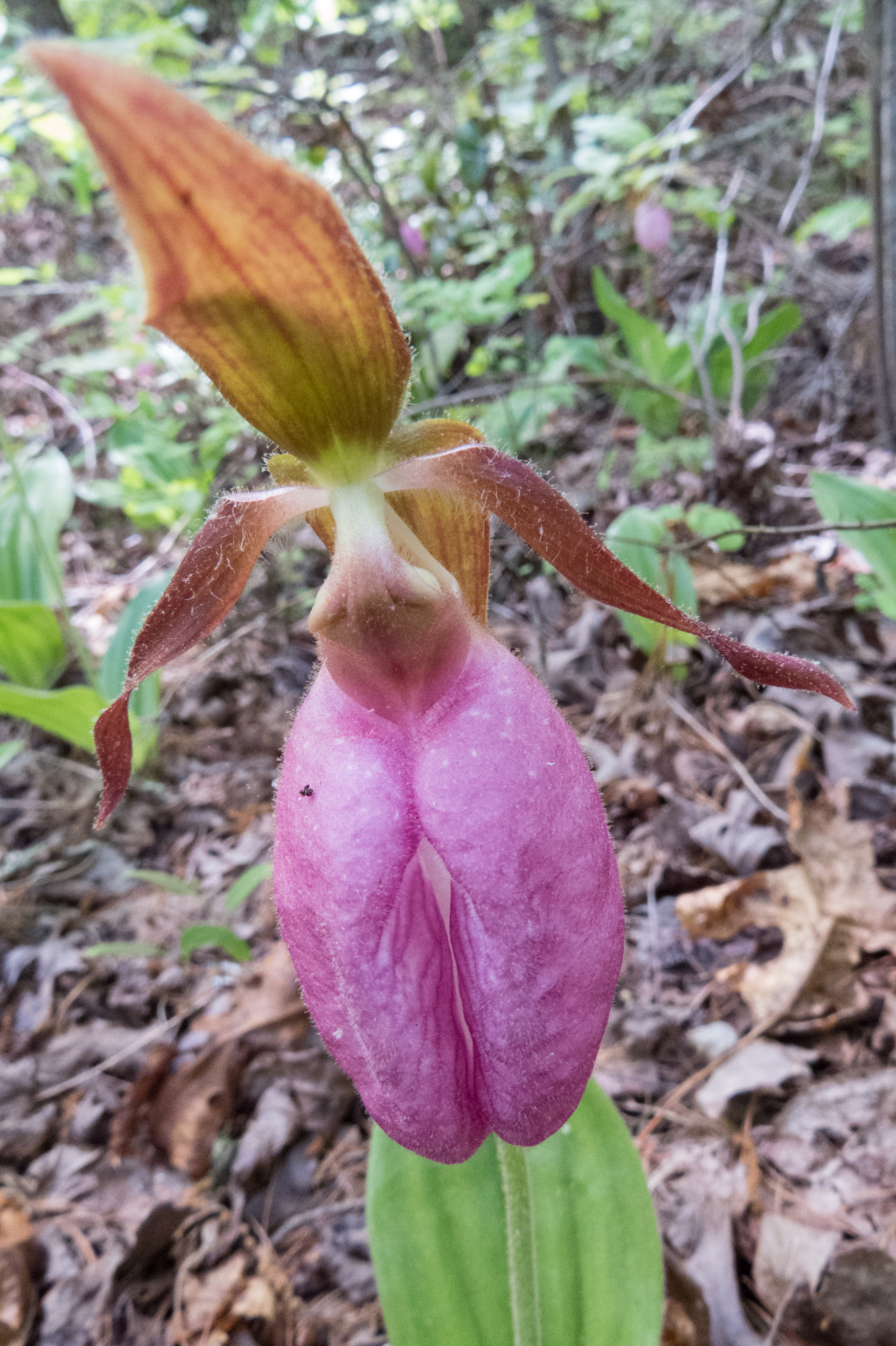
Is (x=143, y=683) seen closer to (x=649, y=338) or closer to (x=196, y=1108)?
(x=196, y=1108)

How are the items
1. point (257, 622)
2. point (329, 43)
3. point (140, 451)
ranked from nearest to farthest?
point (257, 622)
point (140, 451)
point (329, 43)

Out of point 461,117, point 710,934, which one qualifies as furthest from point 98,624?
point 461,117

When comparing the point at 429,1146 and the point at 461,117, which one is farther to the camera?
the point at 461,117

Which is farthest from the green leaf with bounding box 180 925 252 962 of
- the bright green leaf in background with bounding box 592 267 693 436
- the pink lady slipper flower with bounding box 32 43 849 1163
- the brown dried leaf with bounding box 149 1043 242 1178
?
the bright green leaf in background with bounding box 592 267 693 436

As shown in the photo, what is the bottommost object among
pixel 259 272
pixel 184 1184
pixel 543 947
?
pixel 184 1184

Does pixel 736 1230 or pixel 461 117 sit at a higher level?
pixel 461 117

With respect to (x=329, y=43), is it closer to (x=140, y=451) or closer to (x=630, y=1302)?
(x=140, y=451)

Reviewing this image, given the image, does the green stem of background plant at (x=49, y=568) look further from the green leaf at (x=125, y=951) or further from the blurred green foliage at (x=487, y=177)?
the green leaf at (x=125, y=951)
